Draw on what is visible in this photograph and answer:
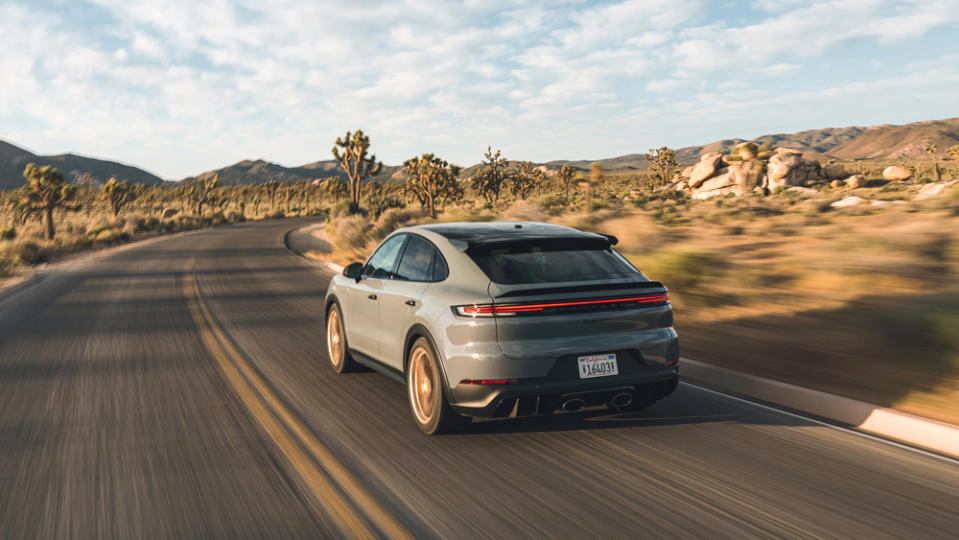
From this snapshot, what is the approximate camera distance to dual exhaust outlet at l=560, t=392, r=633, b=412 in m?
4.82

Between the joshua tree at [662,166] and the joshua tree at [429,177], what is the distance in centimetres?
2216

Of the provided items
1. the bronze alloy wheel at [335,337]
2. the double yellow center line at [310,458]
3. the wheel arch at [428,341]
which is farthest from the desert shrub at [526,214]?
the wheel arch at [428,341]

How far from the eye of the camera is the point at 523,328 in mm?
4746

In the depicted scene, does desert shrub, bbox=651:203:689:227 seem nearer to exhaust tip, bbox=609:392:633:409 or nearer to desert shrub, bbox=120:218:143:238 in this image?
exhaust tip, bbox=609:392:633:409

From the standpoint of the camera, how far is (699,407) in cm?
605

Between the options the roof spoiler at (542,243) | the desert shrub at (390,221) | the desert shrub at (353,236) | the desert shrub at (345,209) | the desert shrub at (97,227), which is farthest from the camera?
Answer: the desert shrub at (345,209)

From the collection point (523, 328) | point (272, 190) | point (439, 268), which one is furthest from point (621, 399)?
point (272, 190)

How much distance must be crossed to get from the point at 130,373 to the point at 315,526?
471 cm

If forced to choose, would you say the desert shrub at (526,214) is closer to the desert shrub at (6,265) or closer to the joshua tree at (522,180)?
the desert shrub at (6,265)

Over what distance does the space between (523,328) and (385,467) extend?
1.29 metres

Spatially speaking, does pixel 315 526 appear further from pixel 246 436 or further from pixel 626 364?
pixel 626 364

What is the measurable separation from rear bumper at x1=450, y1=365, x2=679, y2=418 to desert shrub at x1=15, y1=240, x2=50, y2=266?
74.6 ft

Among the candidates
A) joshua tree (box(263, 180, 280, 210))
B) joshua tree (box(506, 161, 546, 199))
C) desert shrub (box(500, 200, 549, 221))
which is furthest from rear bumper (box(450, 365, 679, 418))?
joshua tree (box(263, 180, 280, 210))

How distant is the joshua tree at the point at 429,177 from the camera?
204 feet
